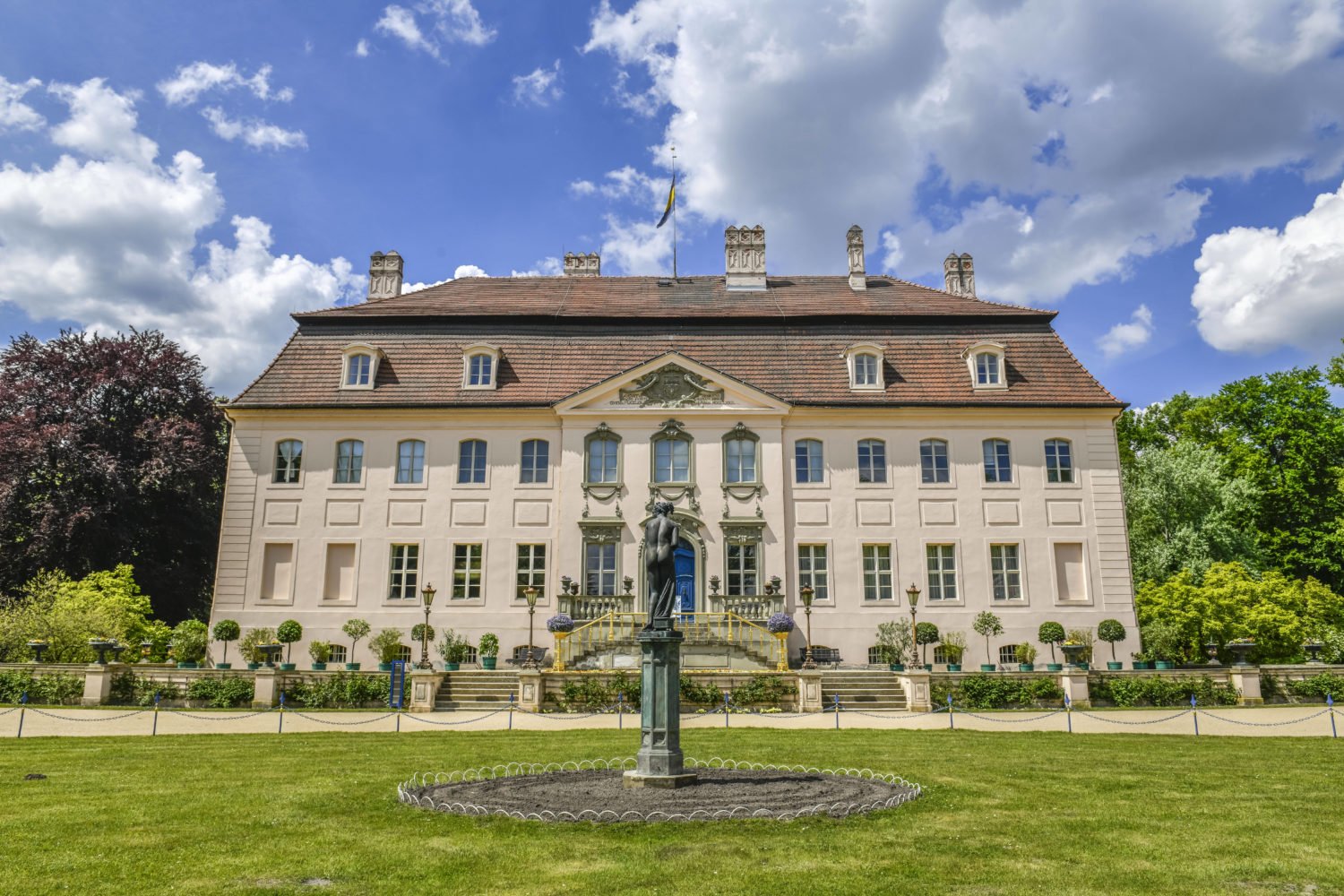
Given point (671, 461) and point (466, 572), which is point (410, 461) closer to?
point (466, 572)

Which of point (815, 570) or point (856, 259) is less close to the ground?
point (856, 259)

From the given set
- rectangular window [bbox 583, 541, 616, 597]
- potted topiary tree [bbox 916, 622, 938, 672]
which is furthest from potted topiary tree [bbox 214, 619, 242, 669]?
potted topiary tree [bbox 916, 622, 938, 672]

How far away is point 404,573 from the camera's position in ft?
101

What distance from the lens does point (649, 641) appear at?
12.5 metres

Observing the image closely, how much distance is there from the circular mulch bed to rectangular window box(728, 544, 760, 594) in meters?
16.4

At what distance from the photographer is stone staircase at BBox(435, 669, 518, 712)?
23.5 m

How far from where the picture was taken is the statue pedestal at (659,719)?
11.8 metres

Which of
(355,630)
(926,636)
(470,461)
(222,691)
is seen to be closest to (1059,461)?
(926,636)

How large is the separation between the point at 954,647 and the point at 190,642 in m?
23.3

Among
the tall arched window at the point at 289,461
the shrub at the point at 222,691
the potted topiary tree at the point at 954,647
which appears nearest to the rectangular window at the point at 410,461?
the tall arched window at the point at 289,461

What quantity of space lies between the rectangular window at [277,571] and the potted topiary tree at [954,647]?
21.3 metres

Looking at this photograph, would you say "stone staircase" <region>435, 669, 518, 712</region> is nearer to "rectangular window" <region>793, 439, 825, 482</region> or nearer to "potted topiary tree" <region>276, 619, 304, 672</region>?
"potted topiary tree" <region>276, 619, 304, 672</region>

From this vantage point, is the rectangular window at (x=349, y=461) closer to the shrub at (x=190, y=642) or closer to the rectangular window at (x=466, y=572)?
the rectangular window at (x=466, y=572)

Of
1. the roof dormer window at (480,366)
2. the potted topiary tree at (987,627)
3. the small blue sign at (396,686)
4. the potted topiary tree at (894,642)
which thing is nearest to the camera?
the small blue sign at (396,686)
